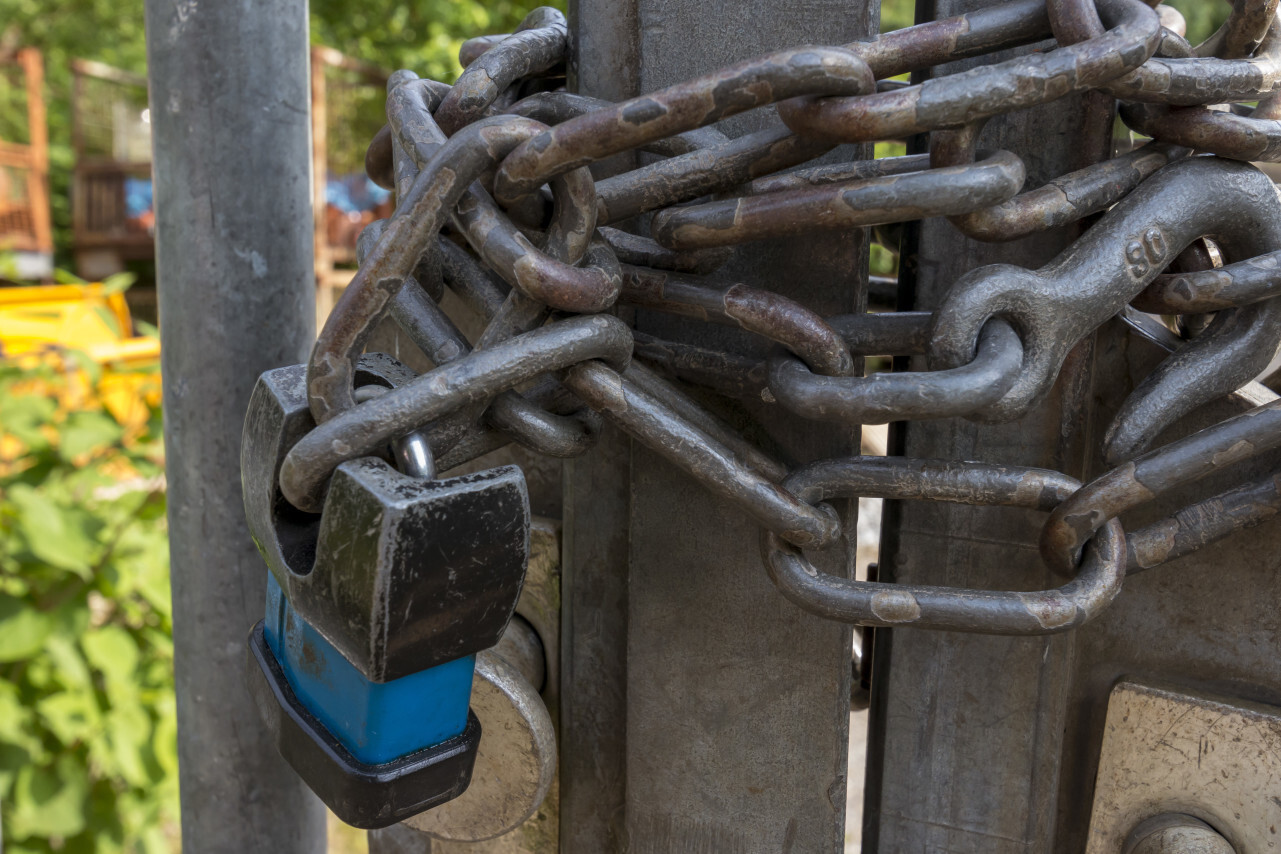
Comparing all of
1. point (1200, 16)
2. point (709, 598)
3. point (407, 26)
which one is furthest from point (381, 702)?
point (1200, 16)

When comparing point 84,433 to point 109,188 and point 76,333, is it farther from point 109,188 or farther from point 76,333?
point 109,188

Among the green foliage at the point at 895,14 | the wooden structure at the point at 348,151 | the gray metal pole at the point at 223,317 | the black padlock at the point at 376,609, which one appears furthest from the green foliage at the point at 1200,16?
the black padlock at the point at 376,609

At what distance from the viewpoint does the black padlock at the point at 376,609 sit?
1.57 feet

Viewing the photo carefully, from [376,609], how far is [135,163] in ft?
42.2

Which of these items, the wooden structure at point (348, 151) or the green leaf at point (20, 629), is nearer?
the green leaf at point (20, 629)

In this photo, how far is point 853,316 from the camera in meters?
0.56

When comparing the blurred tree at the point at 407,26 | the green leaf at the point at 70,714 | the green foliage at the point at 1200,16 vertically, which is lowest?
the green leaf at the point at 70,714

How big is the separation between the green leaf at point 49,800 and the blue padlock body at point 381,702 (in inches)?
57.0

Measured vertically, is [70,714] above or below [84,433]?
below

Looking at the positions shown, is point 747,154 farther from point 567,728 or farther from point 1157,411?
point 567,728

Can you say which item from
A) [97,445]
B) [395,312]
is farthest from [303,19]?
[97,445]

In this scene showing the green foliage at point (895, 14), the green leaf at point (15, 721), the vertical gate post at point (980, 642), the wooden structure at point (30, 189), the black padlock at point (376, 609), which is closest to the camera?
the black padlock at point (376, 609)

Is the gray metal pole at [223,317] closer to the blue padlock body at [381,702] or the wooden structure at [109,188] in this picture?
the blue padlock body at [381,702]

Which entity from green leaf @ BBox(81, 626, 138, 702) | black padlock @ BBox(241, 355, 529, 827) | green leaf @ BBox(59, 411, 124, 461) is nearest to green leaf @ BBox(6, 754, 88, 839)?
green leaf @ BBox(81, 626, 138, 702)
